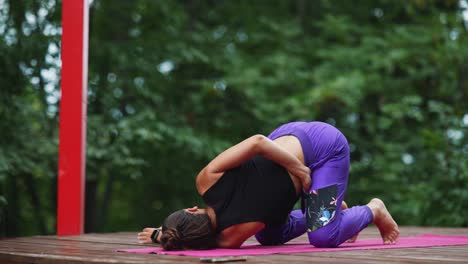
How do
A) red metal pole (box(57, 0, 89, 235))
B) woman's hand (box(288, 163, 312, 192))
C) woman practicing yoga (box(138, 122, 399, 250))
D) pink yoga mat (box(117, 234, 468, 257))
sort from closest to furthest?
pink yoga mat (box(117, 234, 468, 257)), woman practicing yoga (box(138, 122, 399, 250)), woman's hand (box(288, 163, 312, 192)), red metal pole (box(57, 0, 89, 235))

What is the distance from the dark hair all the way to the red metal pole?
4.86 feet

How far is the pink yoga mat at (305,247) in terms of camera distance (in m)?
3.01

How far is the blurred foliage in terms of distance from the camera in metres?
6.30

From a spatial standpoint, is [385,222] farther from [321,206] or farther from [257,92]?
[257,92]

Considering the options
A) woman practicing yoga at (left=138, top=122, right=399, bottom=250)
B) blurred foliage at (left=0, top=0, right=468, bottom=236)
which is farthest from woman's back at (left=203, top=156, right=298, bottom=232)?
blurred foliage at (left=0, top=0, right=468, bottom=236)

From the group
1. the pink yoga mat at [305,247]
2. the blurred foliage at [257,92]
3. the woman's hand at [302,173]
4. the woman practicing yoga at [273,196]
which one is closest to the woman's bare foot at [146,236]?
the woman practicing yoga at [273,196]

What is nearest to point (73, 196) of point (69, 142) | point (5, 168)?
point (69, 142)

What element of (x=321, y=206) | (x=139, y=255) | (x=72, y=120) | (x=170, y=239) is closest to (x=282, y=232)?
(x=321, y=206)

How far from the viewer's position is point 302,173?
3303 mm

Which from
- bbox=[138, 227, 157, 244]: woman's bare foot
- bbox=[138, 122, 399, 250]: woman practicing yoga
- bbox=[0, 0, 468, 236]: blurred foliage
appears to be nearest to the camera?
bbox=[138, 122, 399, 250]: woman practicing yoga

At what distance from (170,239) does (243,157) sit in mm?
460

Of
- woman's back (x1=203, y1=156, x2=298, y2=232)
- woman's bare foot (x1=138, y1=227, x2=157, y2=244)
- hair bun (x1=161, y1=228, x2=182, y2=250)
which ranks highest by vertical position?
woman's back (x1=203, y1=156, x2=298, y2=232)

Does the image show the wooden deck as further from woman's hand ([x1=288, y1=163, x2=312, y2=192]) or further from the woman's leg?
the woman's leg

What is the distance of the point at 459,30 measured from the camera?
7.15 metres
